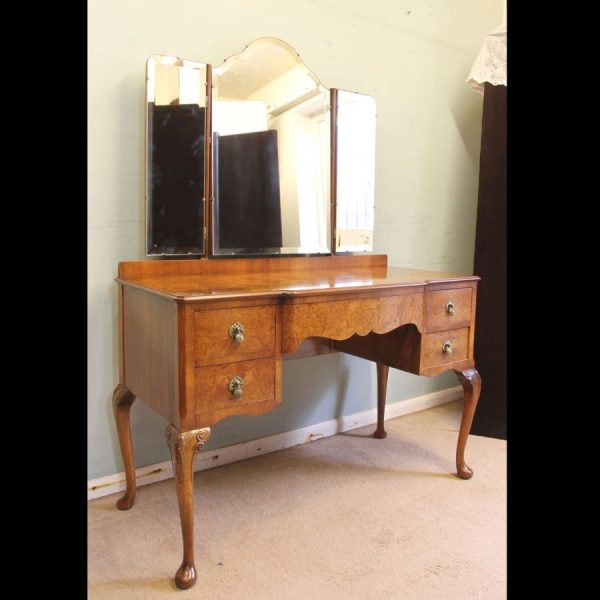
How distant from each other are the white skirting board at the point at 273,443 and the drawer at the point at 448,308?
0.77 meters

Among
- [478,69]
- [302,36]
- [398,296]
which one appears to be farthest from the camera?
[478,69]

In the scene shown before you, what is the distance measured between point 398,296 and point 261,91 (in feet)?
2.85

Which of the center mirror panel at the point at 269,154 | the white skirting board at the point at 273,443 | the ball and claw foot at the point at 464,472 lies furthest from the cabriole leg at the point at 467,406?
the center mirror panel at the point at 269,154

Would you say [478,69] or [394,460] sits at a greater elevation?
[478,69]

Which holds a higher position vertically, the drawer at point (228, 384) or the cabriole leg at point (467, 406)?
the drawer at point (228, 384)

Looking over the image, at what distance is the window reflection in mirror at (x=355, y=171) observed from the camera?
219 cm

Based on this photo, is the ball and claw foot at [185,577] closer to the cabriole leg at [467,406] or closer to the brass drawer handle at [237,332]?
the brass drawer handle at [237,332]

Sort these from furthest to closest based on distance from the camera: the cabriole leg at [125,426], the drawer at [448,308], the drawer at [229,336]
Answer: the drawer at [448,308]
the cabriole leg at [125,426]
the drawer at [229,336]

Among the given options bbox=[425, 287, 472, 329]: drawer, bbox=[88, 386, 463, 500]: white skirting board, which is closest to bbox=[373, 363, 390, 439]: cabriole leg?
bbox=[88, 386, 463, 500]: white skirting board

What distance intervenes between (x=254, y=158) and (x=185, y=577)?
4.35 feet

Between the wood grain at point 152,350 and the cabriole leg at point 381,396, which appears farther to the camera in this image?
the cabriole leg at point 381,396
